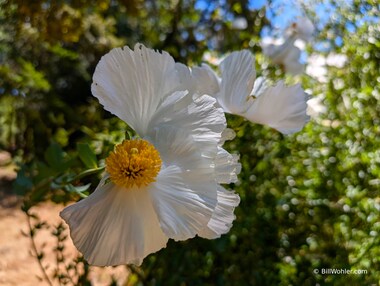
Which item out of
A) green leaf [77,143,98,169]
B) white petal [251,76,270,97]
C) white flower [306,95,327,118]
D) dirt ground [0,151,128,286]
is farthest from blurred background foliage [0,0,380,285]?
dirt ground [0,151,128,286]

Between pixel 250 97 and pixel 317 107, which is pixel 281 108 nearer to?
pixel 250 97

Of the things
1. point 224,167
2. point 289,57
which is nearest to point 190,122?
point 224,167

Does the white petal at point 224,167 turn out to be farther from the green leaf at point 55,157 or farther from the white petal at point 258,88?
the green leaf at point 55,157

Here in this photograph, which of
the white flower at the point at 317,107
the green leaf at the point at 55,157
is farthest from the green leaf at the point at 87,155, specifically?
the white flower at the point at 317,107

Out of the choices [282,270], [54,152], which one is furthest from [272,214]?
[54,152]

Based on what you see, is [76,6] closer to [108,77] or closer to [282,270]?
[282,270]
